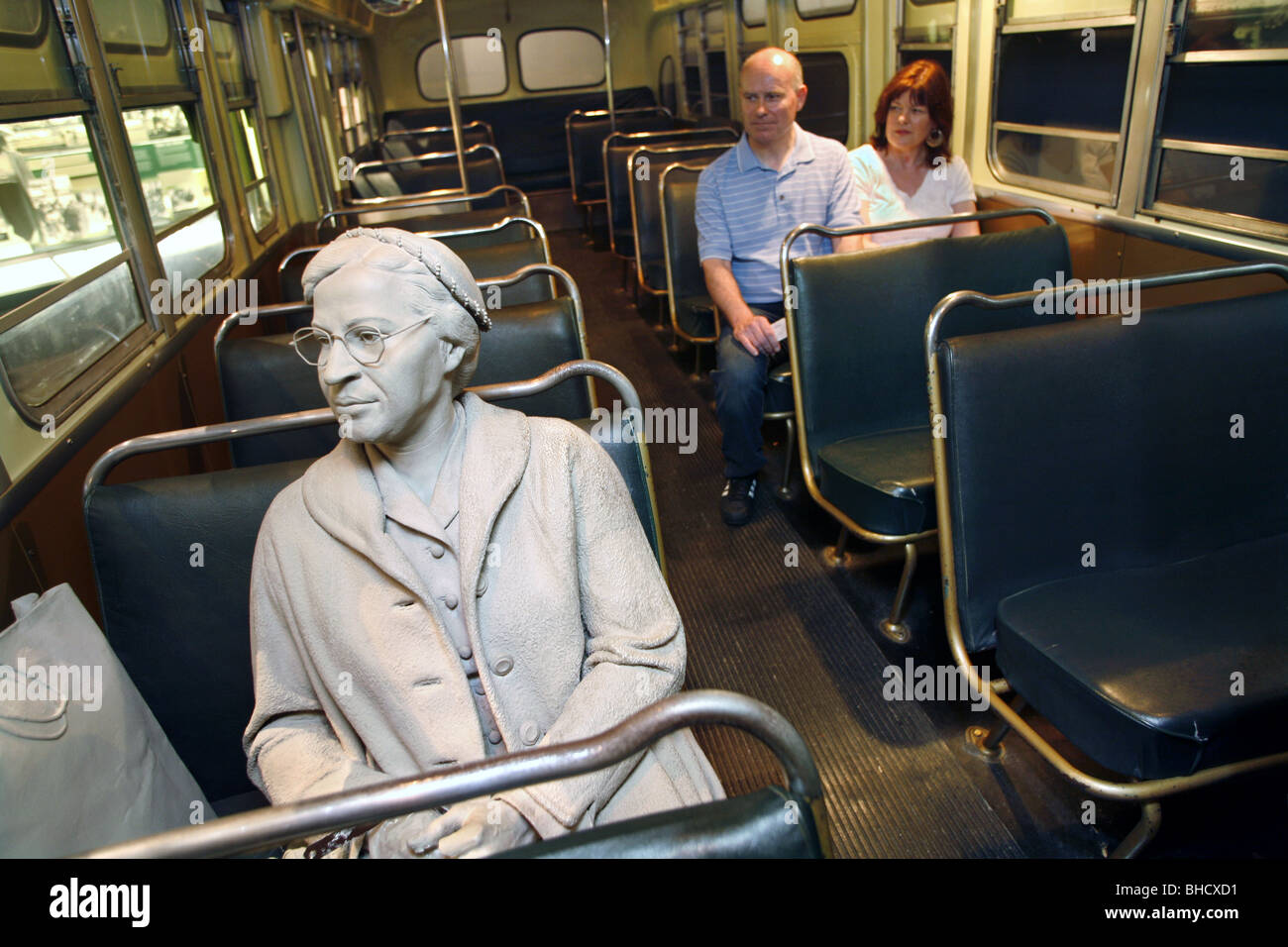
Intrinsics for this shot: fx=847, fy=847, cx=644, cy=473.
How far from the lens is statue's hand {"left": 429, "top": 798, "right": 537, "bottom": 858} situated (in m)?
1.09

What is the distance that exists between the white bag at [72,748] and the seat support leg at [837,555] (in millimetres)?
2134

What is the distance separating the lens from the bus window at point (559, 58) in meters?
11.8

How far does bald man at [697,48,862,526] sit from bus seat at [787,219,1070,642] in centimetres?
62

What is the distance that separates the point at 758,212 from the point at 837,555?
1.51 metres

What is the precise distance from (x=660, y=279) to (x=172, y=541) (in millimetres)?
4109

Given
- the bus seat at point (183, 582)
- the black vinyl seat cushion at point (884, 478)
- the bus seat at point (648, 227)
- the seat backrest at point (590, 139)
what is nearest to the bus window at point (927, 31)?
the bus seat at point (648, 227)

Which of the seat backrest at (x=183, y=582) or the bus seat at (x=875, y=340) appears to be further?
the bus seat at (x=875, y=340)

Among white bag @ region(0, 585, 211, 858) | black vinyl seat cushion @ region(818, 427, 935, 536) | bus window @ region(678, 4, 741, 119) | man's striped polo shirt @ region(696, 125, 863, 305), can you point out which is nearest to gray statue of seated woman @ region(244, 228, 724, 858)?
white bag @ region(0, 585, 211, 858)

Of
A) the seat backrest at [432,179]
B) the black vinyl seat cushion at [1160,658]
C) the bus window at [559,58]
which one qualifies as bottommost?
the black vinyl seat cushion at [1160,658]

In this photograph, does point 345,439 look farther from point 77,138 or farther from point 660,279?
point 660,279

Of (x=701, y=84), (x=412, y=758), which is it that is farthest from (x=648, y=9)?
(x=412, y=758)

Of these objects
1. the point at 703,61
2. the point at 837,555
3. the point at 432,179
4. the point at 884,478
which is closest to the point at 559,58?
the point at 703,61

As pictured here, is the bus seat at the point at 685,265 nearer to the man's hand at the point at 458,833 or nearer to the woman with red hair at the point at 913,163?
the woman with red hair at the point at 913,163

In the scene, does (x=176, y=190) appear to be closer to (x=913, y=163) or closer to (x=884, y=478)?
(x=913, y=163)
